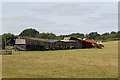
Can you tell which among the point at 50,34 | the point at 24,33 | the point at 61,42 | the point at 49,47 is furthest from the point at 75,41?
the point at 24,33

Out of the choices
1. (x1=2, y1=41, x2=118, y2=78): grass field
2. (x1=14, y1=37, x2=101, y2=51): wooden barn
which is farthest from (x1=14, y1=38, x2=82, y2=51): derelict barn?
(x1=2, y1=41, x2=118, y2=78): grass field

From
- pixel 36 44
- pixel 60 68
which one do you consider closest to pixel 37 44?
pixel 36 44

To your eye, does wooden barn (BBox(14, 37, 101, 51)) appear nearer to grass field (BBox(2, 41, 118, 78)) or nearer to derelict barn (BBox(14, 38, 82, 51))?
derelict barn (BBox(14, 38, 82, 51))

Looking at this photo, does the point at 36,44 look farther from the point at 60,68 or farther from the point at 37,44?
the point at 60,68

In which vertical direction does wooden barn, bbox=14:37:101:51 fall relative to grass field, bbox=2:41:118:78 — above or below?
above

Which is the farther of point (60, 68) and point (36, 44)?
point (36, 44)

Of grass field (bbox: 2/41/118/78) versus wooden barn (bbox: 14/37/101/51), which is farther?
wooden barn (bbox: 14/37/101/51)

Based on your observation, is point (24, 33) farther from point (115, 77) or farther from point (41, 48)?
point (115, 77)

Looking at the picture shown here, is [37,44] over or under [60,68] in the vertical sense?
over

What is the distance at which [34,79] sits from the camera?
13.9 meters

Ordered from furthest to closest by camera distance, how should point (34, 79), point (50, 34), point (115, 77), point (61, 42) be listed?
point (50, 34)
point (61, 42)
point (115, 77)
point (34, 79)

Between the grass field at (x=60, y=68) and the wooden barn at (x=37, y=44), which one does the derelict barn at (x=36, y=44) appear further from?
the grass field at (x=60, y=68)

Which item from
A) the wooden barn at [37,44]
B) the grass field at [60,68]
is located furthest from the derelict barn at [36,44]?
the grass field at [60,68]

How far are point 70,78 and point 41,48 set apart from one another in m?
53.2
